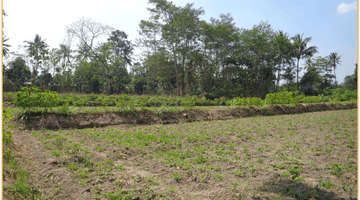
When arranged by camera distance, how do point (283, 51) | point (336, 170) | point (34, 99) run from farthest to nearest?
point (283, 51) < point (34, 99) < point (336, 170)

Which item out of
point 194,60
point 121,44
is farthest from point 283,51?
point 121,44

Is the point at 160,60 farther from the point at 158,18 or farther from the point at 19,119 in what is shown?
the point at 19,119

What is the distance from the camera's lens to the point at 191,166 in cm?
333

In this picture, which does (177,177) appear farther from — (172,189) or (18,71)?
(18,71)

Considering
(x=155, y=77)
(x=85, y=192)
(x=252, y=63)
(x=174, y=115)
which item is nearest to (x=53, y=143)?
(x=85, y=192)

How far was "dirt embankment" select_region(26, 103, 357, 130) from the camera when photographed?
20.8 ft

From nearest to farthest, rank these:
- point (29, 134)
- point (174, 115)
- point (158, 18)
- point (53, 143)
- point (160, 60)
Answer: point (53, 143)
point (29, 134)
point (174, 115)
point (158, 18)
point (160, 60)

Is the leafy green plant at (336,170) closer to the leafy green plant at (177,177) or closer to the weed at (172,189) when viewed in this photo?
the leafy green plant at (177,177)

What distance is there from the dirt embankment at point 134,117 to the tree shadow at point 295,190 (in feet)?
18.9

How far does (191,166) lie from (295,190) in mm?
1575

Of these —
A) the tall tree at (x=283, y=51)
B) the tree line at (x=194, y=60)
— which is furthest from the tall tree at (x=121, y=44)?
the tall tree at (x=283, y=51)

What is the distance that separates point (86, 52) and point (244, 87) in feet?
67.8

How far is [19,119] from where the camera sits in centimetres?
608

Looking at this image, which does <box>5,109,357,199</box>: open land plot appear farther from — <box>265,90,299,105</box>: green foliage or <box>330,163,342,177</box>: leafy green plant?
<box>265,90,299,105</box>: green foliage
